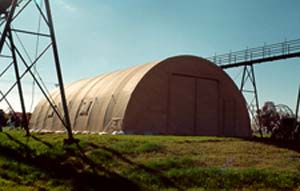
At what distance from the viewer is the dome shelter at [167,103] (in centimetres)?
2239

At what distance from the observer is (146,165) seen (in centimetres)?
1159

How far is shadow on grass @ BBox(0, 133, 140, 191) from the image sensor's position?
10398 mm

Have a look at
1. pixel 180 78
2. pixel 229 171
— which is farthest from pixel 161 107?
pixel 229 171

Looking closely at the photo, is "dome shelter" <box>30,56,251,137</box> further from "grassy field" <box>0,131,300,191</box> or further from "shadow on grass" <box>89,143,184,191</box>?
"shadow on grass" <box>89,143,184,191</box>

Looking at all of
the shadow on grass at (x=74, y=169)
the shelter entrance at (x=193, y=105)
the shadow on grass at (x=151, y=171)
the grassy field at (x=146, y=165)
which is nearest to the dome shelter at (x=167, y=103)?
the shelter entrance at (x=193, y=105)

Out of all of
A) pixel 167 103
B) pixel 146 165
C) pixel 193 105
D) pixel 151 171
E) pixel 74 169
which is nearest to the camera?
pixel 151 171

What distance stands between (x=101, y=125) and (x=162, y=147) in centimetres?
1025

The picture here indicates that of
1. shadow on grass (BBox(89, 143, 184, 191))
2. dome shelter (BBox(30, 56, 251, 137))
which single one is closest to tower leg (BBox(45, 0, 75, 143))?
shadow on grass (BBox(89, 143, 184, 191))

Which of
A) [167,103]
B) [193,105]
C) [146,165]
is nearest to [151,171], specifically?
[146,165]

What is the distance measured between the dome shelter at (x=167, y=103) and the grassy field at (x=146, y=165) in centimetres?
662

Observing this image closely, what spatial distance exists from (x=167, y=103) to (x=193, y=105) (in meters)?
2.05

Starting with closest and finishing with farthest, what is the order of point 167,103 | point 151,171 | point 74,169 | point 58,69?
point 151,171, point 74,169, point 58,69, point 167,103

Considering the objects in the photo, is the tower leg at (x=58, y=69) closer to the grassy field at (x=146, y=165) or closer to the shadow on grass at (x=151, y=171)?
the grassy field at (x=146, y=165)

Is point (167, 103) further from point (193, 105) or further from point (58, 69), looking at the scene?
point (58, 69)
